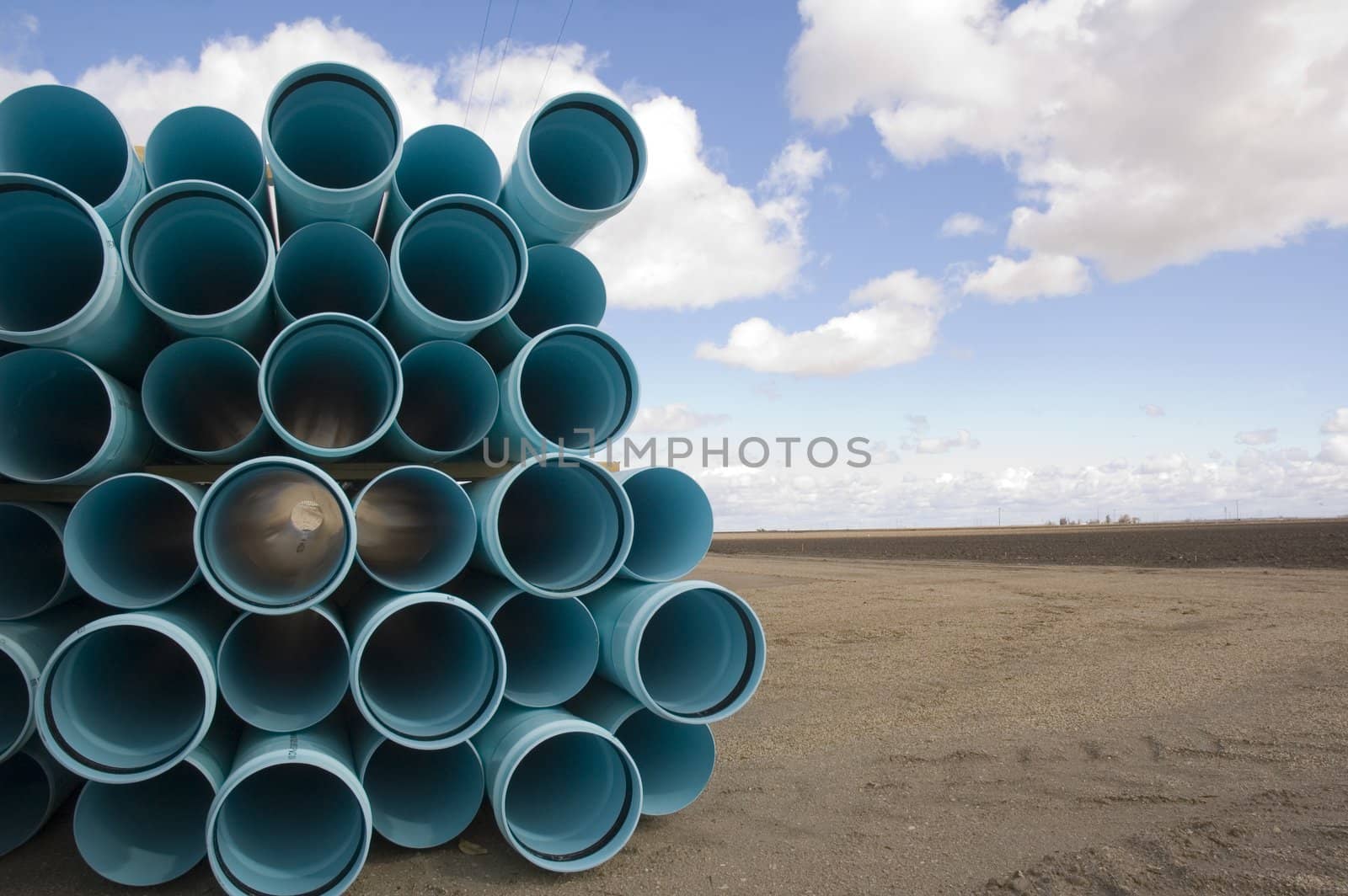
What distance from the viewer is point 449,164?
4273mm

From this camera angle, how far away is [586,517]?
3.97 m

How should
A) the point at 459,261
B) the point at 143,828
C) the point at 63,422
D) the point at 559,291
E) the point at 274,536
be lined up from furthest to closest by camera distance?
the point at 274,536
the point at 559,291
the point at 459,261
the point at 63,422
the point at 143,828

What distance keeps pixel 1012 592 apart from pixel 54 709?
574 inches

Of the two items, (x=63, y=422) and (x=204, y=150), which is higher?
(x=204, y=150)

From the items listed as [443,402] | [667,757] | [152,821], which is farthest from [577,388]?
[152,821]

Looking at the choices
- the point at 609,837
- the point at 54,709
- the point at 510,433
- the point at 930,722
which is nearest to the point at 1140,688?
the point at 930,722

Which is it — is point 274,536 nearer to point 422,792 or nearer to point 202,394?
point 202,394

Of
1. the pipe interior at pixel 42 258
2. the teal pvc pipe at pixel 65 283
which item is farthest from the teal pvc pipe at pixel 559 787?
the pipe interior at pixel 42 258

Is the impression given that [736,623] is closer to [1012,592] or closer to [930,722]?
[930,722]

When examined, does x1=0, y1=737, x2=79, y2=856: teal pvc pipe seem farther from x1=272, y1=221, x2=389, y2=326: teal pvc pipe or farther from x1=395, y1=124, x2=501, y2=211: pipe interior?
x1=395, y1=124, x2=501, y2=211: pipe interior

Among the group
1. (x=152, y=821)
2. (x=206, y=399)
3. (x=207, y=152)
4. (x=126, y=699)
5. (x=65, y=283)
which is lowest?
(x=152, y=821)

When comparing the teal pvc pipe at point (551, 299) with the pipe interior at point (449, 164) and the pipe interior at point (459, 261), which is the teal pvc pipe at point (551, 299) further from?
the pipe interior at point (449, 164)

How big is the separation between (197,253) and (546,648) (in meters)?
2.49

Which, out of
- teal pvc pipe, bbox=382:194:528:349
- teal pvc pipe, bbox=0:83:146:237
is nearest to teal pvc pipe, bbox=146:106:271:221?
teal pvc pipe, bbox=0:83:146:237
